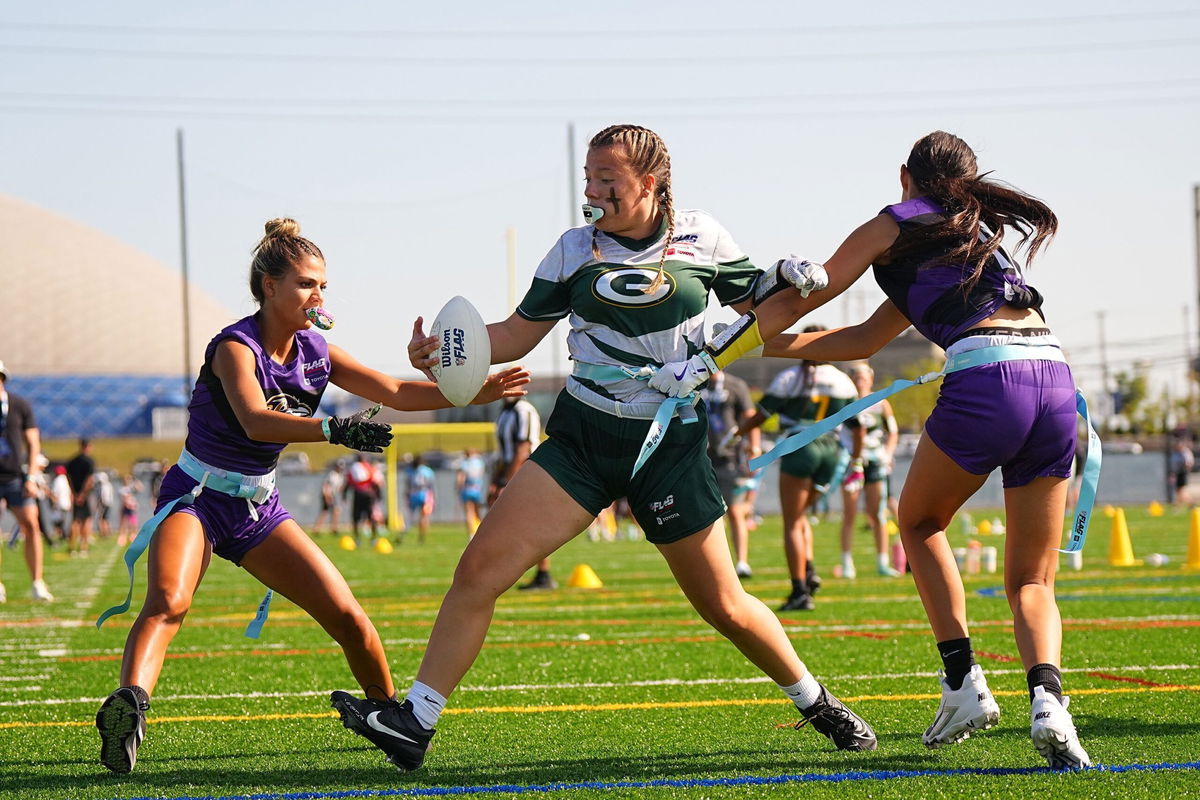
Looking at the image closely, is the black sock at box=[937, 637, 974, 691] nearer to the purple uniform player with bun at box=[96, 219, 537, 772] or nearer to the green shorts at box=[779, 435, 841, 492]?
the purple uniform player with bun at box=[96, 219, 537, 772]

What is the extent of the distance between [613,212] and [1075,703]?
9.29 feet

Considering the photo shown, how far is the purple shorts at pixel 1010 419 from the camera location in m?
4.62

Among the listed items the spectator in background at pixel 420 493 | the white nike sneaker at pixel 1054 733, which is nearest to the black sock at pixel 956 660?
the white nike sneaker at pixel 1054 733

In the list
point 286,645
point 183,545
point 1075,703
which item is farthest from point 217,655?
point 1075,703

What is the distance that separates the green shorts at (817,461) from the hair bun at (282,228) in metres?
5.48

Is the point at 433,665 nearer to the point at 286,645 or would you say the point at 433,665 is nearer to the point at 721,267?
the point at 721,267

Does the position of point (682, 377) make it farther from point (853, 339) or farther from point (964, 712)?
point (964, 712)

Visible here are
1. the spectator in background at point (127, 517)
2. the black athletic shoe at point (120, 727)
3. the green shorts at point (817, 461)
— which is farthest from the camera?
the spectator in background at point (127, 517)

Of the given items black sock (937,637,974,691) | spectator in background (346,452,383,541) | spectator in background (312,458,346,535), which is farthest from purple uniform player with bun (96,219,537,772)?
spectator in background (312,458,346,535)

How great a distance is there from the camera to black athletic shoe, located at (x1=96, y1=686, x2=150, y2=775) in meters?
4.81

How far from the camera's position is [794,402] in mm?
11750

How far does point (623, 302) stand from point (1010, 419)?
1.21 metres

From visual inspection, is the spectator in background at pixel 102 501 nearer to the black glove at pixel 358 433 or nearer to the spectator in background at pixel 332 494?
the spectator in background at pixel 332 494

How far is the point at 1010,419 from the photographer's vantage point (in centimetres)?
462
